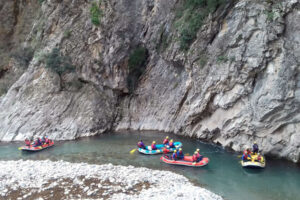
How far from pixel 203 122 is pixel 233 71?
6060 mm

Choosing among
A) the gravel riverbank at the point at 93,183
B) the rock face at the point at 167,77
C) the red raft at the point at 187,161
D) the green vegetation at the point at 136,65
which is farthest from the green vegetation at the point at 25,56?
the red raft at the point at 187,161

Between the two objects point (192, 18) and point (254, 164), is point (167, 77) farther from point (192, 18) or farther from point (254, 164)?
point (254, 164)

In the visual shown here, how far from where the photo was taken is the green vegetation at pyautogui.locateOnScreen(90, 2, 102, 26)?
99.6ft

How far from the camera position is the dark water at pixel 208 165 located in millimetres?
14050

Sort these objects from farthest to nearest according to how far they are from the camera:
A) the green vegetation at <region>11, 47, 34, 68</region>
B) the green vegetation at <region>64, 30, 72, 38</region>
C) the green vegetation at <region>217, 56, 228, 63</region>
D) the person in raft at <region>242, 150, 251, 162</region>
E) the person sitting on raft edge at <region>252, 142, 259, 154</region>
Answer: the green vegetation at <region>11, 47, 34, 68</region>, the green vegetation at <region>64, 30, 72, 38</region>, the green vegetation at <region>217, 56, 228, 63</region>, the person sitting on raft edge at <region>252, 142, 259, 154</region>, the person in raft at <region>242, 150, 251, 162</region>

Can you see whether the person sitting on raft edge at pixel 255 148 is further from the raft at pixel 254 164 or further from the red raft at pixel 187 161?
the red raft at pixel 187 161

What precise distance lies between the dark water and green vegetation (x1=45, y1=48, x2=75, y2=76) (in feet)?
30.6

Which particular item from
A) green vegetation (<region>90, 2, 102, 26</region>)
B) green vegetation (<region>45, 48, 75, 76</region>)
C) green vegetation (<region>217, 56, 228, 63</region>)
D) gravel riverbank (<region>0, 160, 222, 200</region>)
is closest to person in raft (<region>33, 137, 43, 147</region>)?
gravel riverbank (<region>0, 160, 222, 200</region>)

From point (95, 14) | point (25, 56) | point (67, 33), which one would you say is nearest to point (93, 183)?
point (95, 14)

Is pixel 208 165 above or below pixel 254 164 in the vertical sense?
below

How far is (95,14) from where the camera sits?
30547mm

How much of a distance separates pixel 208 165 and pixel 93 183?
27.3 feet

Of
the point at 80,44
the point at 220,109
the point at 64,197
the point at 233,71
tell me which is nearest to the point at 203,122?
the point at 220,109

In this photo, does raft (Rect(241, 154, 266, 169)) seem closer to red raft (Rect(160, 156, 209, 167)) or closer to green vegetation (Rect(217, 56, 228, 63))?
red raft (Rect(160, 156, 209, 167))
